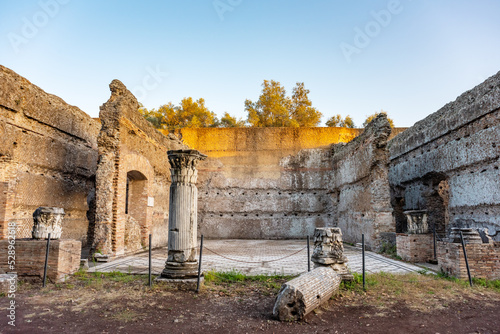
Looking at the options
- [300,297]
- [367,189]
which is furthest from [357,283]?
[367,189]

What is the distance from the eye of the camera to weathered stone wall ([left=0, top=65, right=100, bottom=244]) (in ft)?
23.3

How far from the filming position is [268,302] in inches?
182

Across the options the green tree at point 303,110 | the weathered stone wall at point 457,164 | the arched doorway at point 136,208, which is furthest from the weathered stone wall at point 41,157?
the green tree at point 303,110

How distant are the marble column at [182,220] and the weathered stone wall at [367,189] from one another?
585 centimetres

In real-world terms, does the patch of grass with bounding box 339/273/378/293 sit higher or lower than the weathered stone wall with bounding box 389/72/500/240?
lower

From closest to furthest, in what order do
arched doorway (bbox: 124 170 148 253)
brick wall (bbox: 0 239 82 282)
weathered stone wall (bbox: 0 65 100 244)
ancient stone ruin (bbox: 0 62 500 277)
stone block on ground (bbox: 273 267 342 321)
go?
stone block on ground (bbox: 273 267 342 321)
brick wall (bbox: 0 239 82 282)
weathered stone wall (bbox: 0 65 100 244)
ancient stone ruin (bbox: 0 62 500 277)
arched doorway (bbox: 124 170 148 253)

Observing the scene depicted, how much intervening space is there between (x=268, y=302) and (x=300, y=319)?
820 mm

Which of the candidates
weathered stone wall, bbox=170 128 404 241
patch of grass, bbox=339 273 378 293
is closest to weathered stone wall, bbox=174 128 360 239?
weathered stone wall, bbox=170 128 404 241

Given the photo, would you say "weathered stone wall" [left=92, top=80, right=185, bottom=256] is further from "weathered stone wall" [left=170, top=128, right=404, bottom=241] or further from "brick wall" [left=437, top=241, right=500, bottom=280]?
"brick wall" [left=437, top=241, right=500, bottom=280]

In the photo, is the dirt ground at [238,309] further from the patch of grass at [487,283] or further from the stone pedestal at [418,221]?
the stone pedestal at [418,221]

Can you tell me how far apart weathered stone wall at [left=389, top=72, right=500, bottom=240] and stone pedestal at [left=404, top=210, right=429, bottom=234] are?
1266mm

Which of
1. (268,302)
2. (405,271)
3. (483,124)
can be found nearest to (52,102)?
(268,302)

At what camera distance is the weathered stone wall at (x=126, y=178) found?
26.9ft

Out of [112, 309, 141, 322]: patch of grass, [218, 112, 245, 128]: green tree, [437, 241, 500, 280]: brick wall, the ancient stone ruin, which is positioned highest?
[218, 112, 245, 128]: green tree
